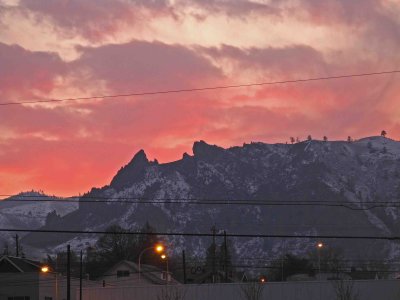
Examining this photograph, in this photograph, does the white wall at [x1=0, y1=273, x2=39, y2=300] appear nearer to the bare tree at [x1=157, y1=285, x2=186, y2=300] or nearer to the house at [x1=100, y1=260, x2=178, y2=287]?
the bare tree at [x1=157, y1=285, x2=186, y2=300]

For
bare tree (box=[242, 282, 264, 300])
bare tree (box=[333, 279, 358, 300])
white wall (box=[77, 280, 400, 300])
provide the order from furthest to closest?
1. white wall (box=[77, 280, 400, 300])
2. bare tree (box=[333, 279, 358, 300])
3. bare tree (box=[242, 282, 264, 300])

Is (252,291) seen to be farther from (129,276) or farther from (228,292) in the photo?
(129,276)

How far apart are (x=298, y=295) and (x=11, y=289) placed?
115 ft

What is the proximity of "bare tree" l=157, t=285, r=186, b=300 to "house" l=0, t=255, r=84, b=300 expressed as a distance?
35.7 feet

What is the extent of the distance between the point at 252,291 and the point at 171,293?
36.5 feet

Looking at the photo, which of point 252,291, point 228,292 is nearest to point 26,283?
point 228,292

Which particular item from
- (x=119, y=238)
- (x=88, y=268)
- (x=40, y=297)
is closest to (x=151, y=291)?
(x=40, y=297)

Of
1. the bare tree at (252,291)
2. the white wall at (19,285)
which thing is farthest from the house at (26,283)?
the bare tree at (252,291)

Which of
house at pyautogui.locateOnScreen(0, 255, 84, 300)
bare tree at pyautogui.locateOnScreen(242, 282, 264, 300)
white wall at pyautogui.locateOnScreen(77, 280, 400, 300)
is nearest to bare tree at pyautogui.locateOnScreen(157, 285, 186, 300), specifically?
white wall at pyautogui.locateOnScreen(77, 280, 400, 300)

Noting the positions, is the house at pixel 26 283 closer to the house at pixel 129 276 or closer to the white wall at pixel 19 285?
the white wall at pixel 19 285

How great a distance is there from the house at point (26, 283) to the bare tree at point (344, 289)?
105 ft

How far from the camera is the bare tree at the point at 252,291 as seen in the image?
305ft

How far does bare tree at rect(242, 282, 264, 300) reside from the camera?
9285cm

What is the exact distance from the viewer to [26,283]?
94.0 m
